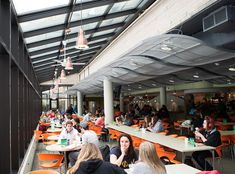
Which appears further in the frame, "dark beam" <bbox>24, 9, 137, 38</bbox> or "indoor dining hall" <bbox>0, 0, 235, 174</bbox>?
"dark beam" <bbox>24, 9, 137, 38</bbox>

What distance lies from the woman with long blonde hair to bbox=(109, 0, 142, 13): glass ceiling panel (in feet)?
20.6

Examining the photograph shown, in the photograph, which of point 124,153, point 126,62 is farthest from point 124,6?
point 124,153

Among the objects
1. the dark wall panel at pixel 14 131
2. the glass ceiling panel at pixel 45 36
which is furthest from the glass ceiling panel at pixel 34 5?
the glass ceiling panel at pixel 45 36

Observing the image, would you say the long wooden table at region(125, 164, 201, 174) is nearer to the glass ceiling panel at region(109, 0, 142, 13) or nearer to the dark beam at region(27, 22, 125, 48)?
the glass ceiling panel at region(109, 0, 142, 13)

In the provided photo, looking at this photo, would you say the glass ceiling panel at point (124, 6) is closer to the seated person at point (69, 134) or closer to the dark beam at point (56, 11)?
the dark beam at point (56, 11)

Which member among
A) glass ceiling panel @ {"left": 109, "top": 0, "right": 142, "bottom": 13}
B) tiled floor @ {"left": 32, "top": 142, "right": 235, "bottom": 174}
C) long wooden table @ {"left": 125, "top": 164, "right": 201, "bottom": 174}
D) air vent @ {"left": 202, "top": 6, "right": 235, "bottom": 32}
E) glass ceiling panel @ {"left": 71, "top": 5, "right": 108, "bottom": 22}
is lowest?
tiled floor @ {"left": 32, "top": 142, "right": 235, "bottom": 174}

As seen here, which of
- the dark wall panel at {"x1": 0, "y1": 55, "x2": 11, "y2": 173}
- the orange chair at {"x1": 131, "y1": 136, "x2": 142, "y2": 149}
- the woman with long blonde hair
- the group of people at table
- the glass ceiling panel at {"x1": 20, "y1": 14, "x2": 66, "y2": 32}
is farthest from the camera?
the glass ceiling panel at {"x1": 20, "y1": 14, "x2": 66, "y2": 32}

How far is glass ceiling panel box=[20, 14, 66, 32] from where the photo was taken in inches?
311

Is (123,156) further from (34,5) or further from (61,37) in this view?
(61,37)

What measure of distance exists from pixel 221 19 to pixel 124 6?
4617mm

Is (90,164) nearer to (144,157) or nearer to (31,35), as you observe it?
(144,157)

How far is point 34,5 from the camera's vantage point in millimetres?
6770

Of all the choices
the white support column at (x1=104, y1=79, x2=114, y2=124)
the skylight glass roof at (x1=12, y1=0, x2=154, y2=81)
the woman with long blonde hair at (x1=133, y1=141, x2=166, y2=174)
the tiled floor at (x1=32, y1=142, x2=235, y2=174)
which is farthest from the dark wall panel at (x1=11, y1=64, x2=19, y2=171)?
the white support column at (x1=104, y1=79, x2=114, y2=124)

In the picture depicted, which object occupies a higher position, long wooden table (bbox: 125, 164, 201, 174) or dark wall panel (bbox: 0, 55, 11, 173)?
dark wall panel (bbox: 0, 55, 11, 173)
